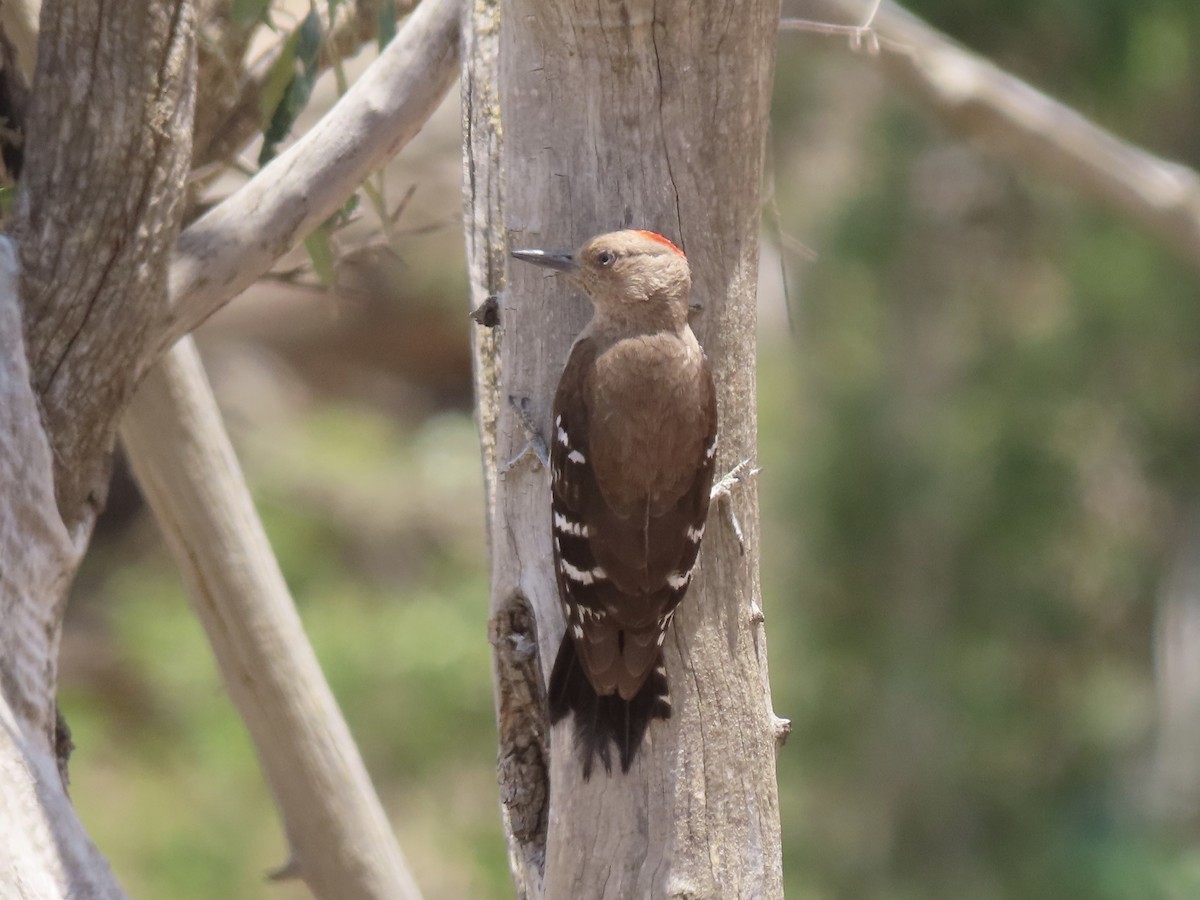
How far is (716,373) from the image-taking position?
2084 mm

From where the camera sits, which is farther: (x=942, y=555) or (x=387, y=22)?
(x=942, y=555)

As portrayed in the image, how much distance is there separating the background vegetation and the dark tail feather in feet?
12.4

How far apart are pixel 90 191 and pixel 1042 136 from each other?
3.29 metres

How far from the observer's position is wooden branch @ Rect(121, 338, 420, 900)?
268 centimetres

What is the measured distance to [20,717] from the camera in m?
1.88

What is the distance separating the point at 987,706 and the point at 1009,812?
0.54 m

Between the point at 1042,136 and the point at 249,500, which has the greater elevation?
the point at 1042,136

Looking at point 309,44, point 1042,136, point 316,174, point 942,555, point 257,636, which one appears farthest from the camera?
point 942,555

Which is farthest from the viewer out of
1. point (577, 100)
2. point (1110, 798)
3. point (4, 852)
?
point (1110, 798)

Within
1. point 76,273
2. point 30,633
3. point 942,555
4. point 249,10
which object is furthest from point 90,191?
point 942,555

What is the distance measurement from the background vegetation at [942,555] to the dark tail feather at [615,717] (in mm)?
3781

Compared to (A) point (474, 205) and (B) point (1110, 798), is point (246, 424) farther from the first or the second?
(A) point (474, 205)

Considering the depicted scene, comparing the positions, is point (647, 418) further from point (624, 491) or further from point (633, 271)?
point (633, 271)

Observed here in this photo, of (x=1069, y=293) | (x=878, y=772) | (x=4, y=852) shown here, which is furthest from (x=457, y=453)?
(x=4, y=852)
